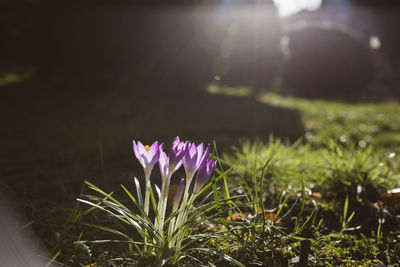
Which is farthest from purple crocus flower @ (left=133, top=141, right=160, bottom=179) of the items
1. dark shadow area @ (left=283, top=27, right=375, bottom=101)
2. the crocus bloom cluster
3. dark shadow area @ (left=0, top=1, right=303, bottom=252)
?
dark shadow area @ (left=283, top=27, right=375, bottom=101)

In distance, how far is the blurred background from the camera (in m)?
2.79

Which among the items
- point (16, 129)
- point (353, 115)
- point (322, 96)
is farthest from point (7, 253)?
point (322, 96)

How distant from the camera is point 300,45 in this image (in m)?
11.0

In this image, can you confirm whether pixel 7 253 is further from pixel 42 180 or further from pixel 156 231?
pixel 42 180

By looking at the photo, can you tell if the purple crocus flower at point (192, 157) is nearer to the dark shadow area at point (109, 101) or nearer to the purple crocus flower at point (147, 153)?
the purple crocus flower at point (147, 153)

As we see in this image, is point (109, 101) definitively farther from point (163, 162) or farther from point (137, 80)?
point (163, 162)

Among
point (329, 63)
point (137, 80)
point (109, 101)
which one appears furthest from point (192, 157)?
point (329, 63)

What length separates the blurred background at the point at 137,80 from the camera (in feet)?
9.14

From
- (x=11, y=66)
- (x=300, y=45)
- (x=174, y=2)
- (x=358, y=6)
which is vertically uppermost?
(x=358, y=6)

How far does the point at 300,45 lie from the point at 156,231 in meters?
10.9

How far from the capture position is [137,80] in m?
7.36

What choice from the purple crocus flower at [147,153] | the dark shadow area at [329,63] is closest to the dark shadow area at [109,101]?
the purple crocus flower at [147,153]

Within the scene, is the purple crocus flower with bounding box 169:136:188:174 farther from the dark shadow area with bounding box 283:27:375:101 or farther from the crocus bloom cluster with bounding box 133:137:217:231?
the dark shadow area with bounding box 283:27:375:101

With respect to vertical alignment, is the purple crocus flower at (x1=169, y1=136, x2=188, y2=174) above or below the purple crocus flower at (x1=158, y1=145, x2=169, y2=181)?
above
